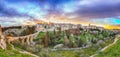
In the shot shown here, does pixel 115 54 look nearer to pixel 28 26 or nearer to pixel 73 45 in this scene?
pixel 73 45

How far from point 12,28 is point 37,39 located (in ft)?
67.1

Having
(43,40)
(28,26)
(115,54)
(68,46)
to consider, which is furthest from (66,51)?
(115,54)

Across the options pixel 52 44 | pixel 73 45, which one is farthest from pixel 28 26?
pixel 73 45

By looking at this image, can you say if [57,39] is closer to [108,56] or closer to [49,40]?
[49,40]

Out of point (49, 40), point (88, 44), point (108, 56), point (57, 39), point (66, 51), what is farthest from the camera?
point (57, 39)

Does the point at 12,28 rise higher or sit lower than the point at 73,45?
higher

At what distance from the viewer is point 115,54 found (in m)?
90.6

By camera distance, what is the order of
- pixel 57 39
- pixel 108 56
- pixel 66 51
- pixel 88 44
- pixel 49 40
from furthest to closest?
pixel 57 39 < pixel 49 40 < pixel 88 44 < pixel 66 51 < pixel 108 56

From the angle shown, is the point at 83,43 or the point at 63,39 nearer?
the point at 83,43

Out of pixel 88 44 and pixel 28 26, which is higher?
pixel 28 26

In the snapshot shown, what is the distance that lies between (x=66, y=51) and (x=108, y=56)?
70.4 metres

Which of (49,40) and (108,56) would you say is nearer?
(108,56)

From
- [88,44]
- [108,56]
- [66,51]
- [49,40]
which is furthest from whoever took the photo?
[49,40]

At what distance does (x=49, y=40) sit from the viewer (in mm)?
186125
